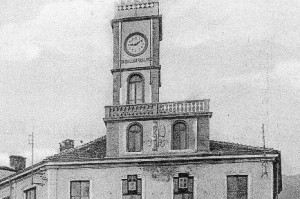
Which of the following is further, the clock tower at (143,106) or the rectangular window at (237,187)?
the clock tower at (143,106)

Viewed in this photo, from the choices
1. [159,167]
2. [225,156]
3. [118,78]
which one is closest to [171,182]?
[159,167]

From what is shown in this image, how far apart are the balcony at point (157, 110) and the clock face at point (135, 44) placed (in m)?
3.65

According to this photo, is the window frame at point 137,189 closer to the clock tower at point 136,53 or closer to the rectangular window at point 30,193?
the clock tower at point 136,53

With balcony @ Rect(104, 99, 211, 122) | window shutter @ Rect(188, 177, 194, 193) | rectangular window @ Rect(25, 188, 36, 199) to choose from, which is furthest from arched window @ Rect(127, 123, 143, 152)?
rectangular window @ Rect(25, 188, 36, 199)

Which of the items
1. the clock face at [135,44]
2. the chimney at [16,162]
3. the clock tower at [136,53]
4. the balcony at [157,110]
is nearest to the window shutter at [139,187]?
the balcony at [157,110]

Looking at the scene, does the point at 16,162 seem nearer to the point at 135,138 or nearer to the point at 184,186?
the point at 135,138

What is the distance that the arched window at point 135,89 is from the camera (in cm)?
3647

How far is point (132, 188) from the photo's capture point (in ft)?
112

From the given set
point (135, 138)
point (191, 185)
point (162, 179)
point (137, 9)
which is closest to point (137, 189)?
point (162, 179)

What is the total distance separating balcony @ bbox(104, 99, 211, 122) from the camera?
3434 cm

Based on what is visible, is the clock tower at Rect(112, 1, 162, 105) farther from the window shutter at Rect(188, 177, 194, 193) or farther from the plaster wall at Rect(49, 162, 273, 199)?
the window shutter at Rect(188, 177, 194, 193)

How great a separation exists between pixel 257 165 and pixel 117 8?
13133 mm

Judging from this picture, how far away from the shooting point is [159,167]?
34125mm

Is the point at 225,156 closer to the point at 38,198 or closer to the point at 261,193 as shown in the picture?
the point at 261,193
